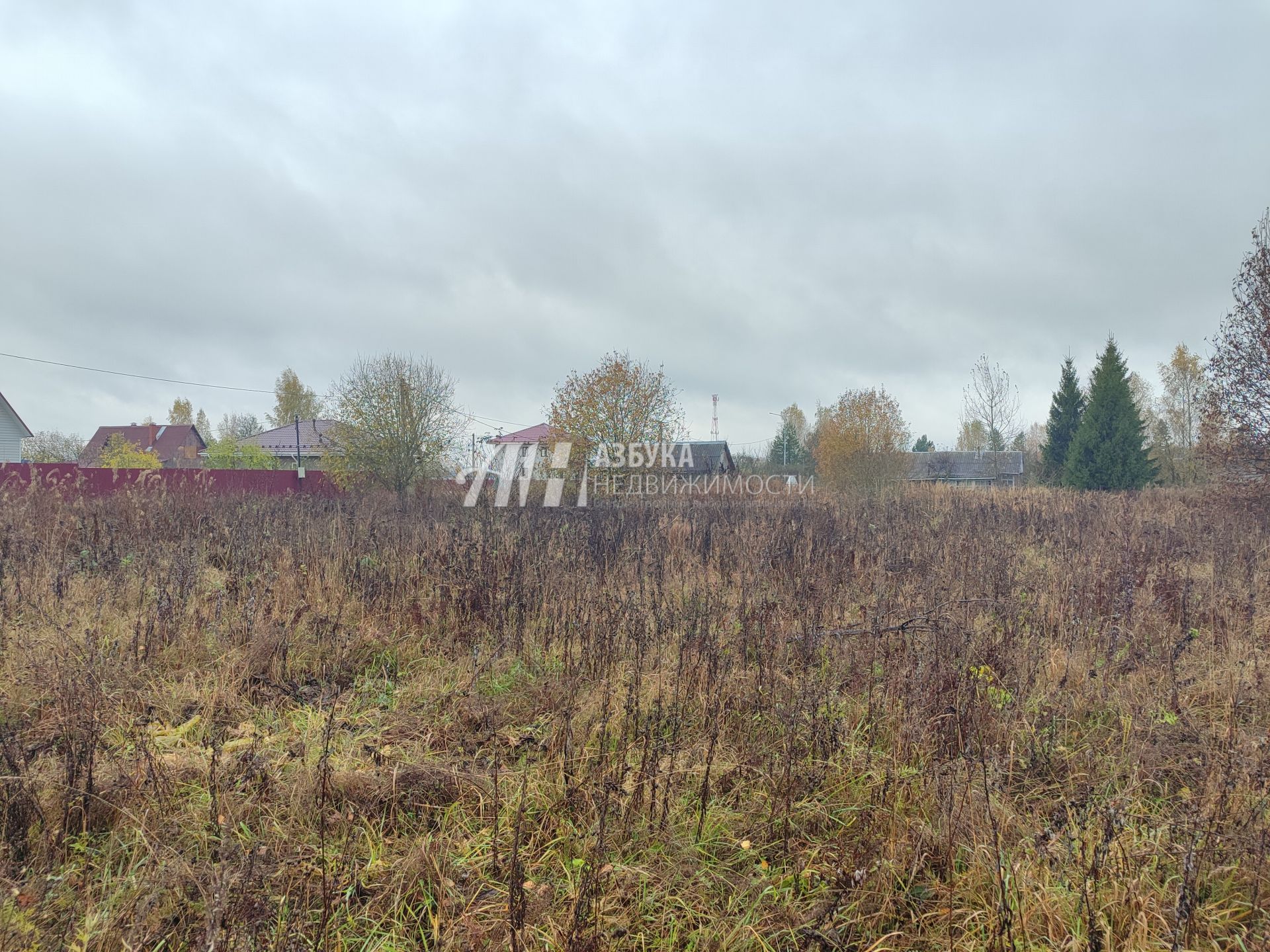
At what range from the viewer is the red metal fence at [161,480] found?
1115 centimetres

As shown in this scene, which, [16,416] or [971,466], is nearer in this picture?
[16,416]

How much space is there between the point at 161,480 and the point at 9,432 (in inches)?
996

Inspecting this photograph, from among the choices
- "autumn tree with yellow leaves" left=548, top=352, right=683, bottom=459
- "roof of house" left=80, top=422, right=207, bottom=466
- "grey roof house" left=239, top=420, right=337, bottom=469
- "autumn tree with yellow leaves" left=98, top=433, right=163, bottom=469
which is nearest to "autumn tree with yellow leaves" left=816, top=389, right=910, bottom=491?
"autumn tree with yellow leaves" left=548, top=352, right=683, bottom=459

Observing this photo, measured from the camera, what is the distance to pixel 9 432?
27578 millimetres

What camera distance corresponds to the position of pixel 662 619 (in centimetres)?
434

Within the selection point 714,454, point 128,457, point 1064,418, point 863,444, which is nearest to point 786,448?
point 714,454

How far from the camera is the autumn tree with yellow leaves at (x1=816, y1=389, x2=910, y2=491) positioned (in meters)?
20.7

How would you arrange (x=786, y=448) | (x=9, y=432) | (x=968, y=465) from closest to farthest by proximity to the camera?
(x=9, y=432) → (x=968, y=465) → (x=786, y=448)

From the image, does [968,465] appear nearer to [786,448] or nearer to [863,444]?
[786,448]

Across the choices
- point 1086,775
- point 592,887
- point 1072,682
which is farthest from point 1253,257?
point 592,887

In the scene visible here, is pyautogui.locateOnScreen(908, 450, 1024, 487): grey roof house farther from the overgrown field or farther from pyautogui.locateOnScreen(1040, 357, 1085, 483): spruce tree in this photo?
the overgrown field

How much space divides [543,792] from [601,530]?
5685 millimetres

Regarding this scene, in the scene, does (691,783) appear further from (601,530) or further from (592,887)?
(601,530)

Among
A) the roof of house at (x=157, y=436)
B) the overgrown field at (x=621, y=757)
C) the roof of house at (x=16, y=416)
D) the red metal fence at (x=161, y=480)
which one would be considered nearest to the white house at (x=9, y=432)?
the roof of house at (x=16, y=416)
